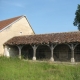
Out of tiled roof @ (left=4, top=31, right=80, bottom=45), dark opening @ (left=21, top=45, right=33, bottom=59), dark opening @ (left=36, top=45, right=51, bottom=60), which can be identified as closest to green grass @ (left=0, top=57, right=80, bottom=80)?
tiled roof @ (left=4, top=31, right=80, bottom=45)

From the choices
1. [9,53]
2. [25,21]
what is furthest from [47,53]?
[25,21]

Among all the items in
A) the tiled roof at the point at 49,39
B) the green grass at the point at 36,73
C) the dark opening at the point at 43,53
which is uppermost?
the tiled roof at the point at 49,39

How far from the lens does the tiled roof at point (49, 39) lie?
26.0 m

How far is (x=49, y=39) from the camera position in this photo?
28047 millimetres

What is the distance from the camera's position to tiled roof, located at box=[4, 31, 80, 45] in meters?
26.0

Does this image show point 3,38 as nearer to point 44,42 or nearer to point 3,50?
point 3,50

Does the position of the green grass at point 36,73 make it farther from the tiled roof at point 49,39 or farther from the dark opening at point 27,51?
the dark opening at point 27,51

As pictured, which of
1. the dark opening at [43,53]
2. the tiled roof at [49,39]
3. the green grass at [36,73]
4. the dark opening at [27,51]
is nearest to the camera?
the green grass at [36,73]

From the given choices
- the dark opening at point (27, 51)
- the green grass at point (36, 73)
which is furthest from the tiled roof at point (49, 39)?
the green grass at point (36, 73)

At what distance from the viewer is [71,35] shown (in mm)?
26969

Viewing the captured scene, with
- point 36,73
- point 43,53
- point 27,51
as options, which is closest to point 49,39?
point 43,53

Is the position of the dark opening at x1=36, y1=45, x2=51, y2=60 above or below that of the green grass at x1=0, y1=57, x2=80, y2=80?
above

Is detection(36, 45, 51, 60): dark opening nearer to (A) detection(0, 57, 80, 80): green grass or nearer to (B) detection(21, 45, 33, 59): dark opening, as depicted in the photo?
(B) detection(21, 45, 33, 59): dark opening

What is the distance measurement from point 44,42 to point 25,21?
11260 millimetres
